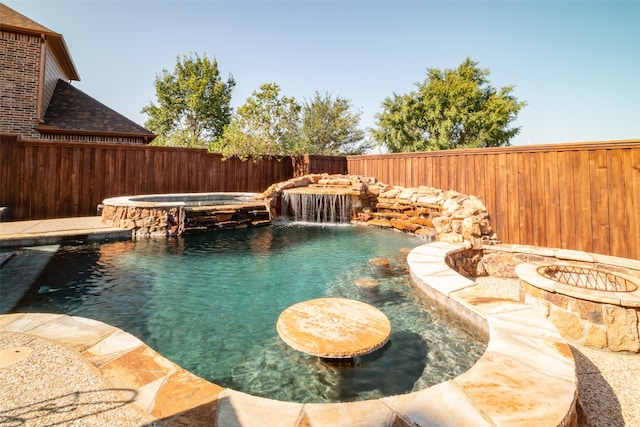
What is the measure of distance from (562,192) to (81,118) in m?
16.0

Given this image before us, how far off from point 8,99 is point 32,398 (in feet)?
42.5

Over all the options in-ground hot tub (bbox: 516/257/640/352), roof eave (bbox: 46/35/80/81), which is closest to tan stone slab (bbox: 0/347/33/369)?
in-ground hot tub (bbox: 516/257/640/352)

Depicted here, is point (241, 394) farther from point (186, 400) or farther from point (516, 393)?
point (516, 393)

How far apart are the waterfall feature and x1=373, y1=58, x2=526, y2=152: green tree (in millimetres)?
13697

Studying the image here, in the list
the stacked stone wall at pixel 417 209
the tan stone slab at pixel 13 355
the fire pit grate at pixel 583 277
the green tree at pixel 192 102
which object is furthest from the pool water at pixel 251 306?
the green tree at pixel 192 102

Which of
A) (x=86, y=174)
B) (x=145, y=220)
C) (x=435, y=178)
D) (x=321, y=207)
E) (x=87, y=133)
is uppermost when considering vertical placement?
(x=87, y=133)

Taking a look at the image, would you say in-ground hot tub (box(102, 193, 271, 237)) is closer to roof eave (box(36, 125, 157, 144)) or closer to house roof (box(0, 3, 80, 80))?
roof eave (box(36, 125, 157, 144))

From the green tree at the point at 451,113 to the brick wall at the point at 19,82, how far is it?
19688 millimetres

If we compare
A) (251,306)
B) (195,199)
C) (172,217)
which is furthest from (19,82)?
(251,306)

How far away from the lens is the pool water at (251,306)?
2227mm

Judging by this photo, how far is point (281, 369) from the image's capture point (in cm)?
230

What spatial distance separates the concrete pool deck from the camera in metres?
1.41

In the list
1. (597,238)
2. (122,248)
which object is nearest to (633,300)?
(597,238)

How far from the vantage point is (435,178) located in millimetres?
8344
